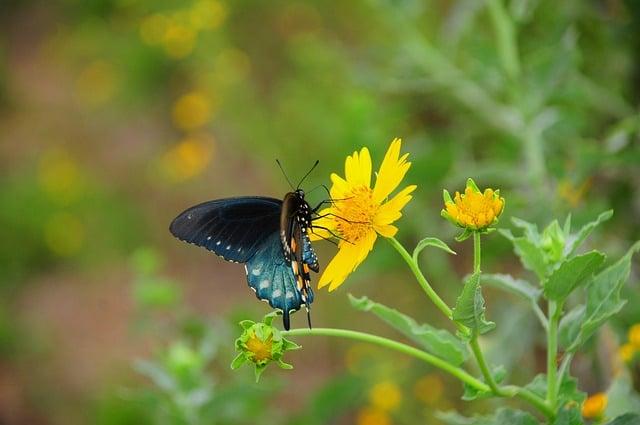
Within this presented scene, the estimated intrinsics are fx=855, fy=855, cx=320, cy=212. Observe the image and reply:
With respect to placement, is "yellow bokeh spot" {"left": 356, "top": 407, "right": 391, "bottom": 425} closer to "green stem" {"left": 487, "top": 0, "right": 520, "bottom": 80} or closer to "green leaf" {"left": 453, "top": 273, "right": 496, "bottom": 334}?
"green stem" {"left": 487, "top": 0, "right": 520, "bottom": 80}

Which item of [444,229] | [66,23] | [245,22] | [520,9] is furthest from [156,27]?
[520,9]

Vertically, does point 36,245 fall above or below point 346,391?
above

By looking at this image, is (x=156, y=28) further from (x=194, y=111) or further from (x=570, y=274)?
(x=570, y=274)

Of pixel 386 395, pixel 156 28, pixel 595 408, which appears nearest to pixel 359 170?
pixel 595 408

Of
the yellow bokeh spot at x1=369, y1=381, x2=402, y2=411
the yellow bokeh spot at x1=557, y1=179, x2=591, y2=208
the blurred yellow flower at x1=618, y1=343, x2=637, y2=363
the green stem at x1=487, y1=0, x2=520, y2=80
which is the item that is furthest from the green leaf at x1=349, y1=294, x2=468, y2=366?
the yellow bokeh spot at x1=369, y1=381, x2=402, y2=411

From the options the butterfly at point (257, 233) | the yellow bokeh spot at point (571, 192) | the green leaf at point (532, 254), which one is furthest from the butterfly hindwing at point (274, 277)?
the yellow bokeh spot at point (571, 192)

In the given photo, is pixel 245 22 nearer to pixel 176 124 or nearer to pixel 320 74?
pixel 176 124
